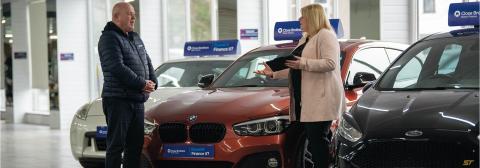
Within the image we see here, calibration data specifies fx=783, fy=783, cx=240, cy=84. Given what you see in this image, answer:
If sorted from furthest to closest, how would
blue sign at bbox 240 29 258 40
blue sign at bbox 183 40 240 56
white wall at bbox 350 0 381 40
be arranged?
blue sign at bbox 240 29 258 40, white wall at bbox 350 0 381 40, blue sign at bbox 183 40 240 56

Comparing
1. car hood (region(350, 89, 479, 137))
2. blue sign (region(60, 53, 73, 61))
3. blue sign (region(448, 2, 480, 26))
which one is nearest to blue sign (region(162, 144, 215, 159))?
car hood (region(350, 89, 479, 137))

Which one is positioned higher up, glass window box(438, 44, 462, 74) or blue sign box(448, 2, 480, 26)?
blue sign box(448, 2, 480, 26)

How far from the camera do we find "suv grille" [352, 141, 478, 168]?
4.10m

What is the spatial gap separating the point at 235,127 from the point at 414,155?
5.48 ft

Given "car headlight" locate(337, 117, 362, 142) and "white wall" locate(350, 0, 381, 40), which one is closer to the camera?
"car headlight" locate(337, 117, 362, 142)

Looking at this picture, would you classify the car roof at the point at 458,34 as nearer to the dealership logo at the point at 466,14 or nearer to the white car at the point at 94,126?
the dealership logo at the point at 466,14

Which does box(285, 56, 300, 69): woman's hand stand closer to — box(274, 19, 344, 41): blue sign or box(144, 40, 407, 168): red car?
box(144, 40, 407, 168): red car

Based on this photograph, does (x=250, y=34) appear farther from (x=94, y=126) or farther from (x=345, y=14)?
(x=94, y=126)

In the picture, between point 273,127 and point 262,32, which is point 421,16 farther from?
point 273,127

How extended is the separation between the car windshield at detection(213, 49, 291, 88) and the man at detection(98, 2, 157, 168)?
93 centimetres

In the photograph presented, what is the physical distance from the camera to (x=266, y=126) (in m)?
5.52

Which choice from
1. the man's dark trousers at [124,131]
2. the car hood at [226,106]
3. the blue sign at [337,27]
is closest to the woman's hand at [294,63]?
the car hood at [226,106]

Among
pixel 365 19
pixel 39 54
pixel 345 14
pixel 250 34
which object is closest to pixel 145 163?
pixel 365 19

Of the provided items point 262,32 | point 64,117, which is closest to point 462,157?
point 262,32
